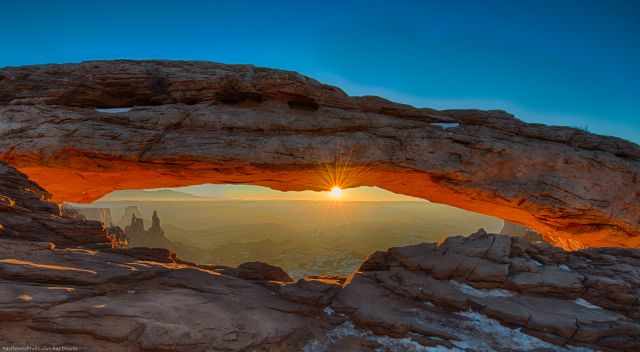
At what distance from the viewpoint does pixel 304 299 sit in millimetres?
11312

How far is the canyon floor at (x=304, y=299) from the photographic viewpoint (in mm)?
7605

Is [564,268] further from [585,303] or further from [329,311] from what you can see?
[329,311]

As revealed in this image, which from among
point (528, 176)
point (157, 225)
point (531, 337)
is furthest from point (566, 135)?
point (157, 225)

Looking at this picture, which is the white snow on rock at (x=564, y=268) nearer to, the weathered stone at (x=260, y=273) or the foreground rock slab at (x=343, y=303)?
the foreground rock slab at (x=343, y=303)

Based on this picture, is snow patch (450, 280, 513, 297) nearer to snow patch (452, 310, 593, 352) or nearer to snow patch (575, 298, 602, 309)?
snow patch (452, 310, 593, 352)

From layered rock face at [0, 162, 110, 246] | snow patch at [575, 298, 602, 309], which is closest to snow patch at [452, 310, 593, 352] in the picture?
snow patch at [575, 298, 602, 309]

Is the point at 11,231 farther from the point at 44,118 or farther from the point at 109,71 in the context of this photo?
the point at 109,71

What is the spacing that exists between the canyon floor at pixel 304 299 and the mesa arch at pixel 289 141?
124 inches

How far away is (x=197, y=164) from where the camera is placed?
15562mm

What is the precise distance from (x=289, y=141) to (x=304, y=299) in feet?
26.3

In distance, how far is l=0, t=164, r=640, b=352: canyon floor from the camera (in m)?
7.61

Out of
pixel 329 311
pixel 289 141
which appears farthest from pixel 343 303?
pixel 289 141

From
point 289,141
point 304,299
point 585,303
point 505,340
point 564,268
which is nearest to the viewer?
point 505,340

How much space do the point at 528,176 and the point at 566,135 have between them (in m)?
3.97
